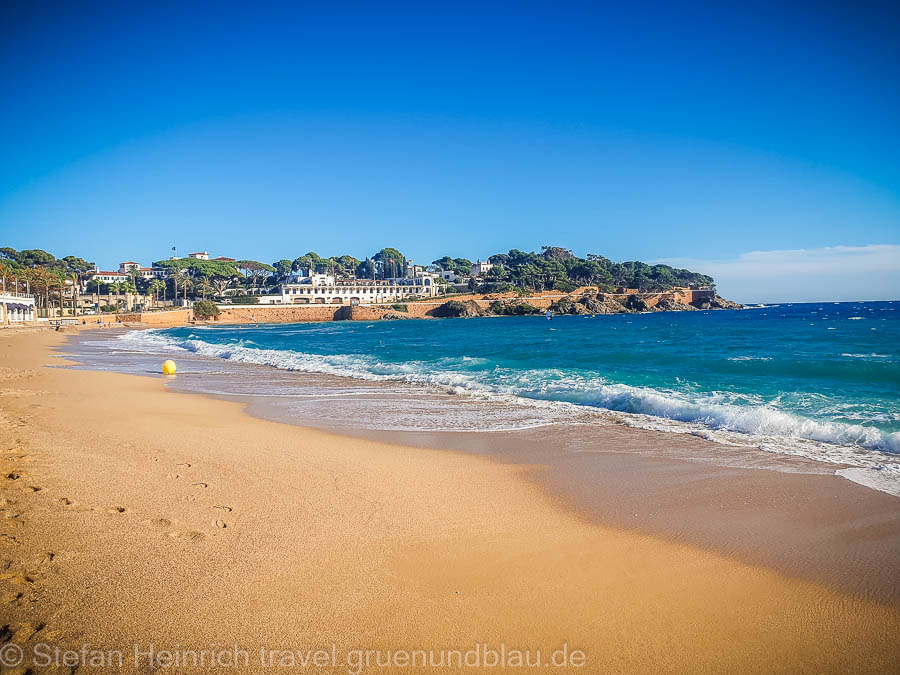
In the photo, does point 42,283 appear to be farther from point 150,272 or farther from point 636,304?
point 636,304

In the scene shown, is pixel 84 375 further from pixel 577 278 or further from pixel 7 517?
pixel 577 278

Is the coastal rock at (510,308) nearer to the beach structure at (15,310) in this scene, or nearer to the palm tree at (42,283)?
the beach structure at (15,310)

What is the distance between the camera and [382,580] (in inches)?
141

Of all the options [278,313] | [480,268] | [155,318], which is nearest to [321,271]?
[480,268]

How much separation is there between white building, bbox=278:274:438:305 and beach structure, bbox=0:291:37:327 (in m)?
51.0

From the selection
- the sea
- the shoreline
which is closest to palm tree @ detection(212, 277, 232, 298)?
the sea

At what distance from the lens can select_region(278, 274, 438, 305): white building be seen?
108750 mm

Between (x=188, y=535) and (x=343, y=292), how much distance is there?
115227 mm

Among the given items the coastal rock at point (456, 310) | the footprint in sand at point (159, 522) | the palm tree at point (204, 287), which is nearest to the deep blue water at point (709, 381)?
the footprint in sand at point (159, 522)

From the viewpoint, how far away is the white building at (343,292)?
109m

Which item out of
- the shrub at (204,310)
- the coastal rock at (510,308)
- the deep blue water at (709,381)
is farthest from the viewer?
the coastal rock at (510,308)

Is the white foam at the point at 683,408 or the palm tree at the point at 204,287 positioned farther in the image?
the palm tree at the point at 204,287
